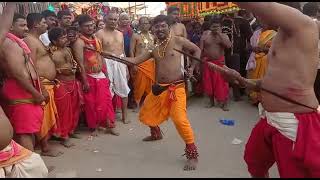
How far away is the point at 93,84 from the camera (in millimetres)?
5695

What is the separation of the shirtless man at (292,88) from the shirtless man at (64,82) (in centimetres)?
308

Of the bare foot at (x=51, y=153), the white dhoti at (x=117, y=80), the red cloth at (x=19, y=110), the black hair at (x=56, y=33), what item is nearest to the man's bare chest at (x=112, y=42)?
the white dhoti at (x=117, y=80)

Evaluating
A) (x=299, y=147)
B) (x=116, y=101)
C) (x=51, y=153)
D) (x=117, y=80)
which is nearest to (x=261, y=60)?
(x=117, y=80)

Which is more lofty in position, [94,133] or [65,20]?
[65,20]

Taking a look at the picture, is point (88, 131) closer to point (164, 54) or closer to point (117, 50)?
point (117, 50)

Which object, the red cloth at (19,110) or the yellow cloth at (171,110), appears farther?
the yellow cloth at (171,110)

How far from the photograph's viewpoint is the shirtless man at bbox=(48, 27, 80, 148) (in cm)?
517

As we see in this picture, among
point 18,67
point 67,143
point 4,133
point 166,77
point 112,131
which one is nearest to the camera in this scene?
point 4,133

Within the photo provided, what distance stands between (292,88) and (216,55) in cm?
456

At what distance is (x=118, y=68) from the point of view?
6.33 meters

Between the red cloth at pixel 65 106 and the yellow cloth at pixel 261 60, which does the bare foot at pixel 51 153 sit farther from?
the yellow cloth at pixel 261 60

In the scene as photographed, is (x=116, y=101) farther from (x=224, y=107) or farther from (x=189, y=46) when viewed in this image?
(x=189, y=46)

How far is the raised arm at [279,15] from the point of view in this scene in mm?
2395

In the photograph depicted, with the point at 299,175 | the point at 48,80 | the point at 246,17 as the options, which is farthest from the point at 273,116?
the point at 246,17
